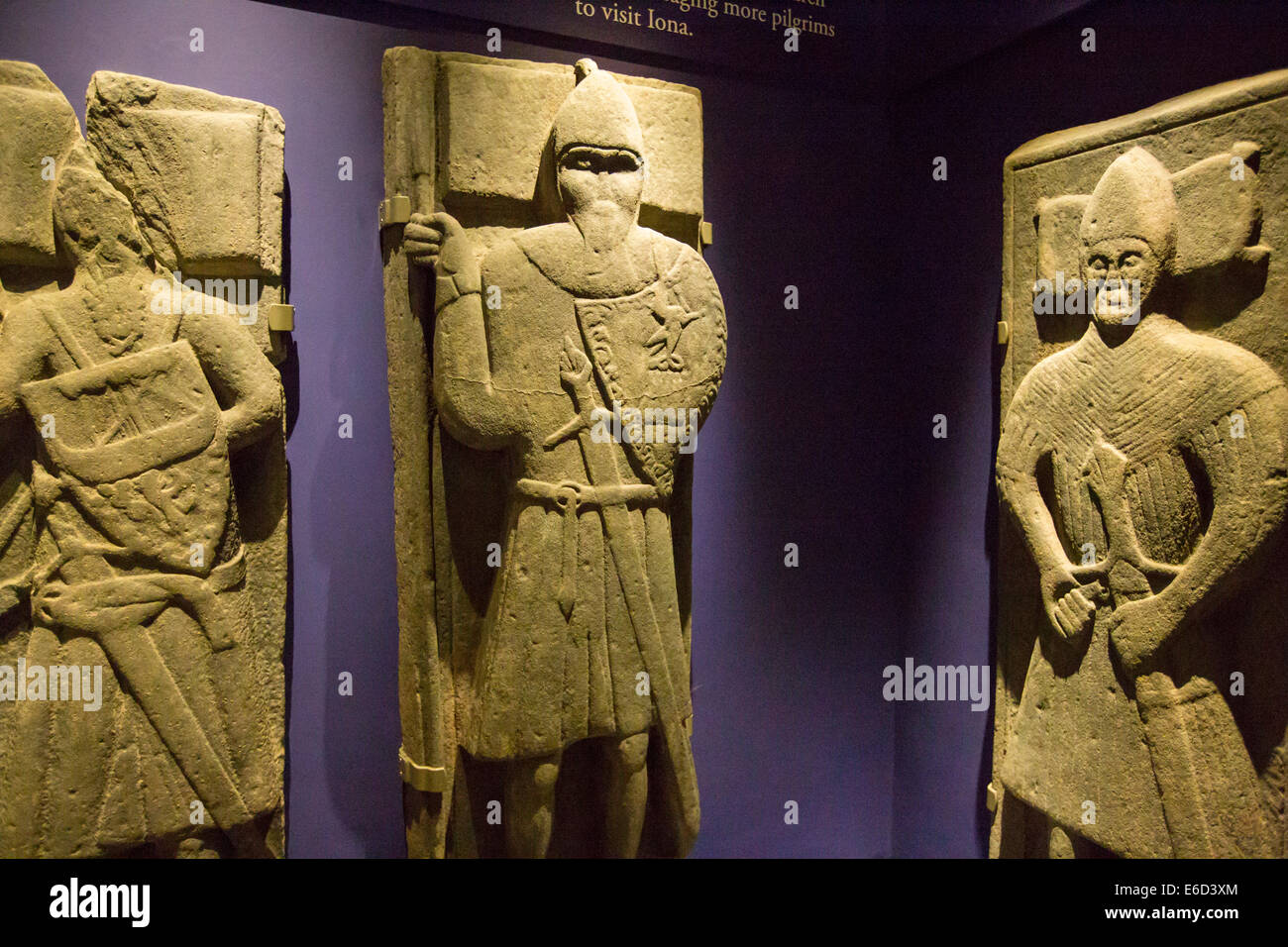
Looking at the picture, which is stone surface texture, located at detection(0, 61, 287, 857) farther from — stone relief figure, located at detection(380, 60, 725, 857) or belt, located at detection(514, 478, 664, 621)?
belt, located at detection(514, 478, 664, 621)

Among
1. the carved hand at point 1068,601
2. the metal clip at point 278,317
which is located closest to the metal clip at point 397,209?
the metal clip at point 278,317

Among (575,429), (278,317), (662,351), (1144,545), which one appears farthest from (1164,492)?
(278,317)

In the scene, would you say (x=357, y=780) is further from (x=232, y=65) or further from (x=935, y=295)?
(x=935, y=295)

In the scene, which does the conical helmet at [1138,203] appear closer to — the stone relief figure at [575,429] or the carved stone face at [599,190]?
the stone relief figure at [575,429]

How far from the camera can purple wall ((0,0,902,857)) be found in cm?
302

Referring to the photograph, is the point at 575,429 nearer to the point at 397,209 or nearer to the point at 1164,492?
the point at 397,209

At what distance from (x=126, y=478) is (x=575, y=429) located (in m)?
1.20

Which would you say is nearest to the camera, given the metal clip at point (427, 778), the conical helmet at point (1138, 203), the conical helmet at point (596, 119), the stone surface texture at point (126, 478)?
the stone surface texture at point (126, 478)

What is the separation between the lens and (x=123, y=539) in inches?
101

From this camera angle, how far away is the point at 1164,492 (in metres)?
2.66

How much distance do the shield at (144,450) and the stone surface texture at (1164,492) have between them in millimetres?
2379

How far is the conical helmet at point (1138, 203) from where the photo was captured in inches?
105

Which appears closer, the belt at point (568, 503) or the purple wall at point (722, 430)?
the belt at point (568, 503)

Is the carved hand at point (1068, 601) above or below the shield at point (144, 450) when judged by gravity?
below
